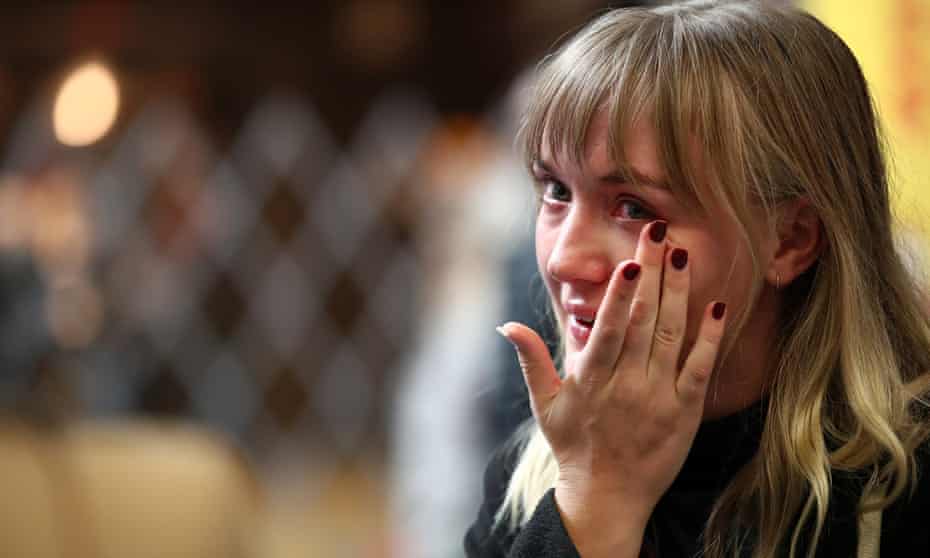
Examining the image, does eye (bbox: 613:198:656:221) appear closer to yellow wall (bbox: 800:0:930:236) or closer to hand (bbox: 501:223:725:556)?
hand (bbox: 501:223:725:556)

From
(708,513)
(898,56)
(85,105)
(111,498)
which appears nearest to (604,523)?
(708,513)

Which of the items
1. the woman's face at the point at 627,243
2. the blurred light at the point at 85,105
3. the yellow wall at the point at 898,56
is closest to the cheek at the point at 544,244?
the woman's face at the point at 627,243

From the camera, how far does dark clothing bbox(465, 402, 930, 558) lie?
616 millimetres

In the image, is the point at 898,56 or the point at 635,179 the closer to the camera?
the point at 635,179

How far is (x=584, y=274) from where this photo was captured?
0.64 meters

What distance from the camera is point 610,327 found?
62 centimetres

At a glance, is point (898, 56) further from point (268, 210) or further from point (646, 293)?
point (268, 210)

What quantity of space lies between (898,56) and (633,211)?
1.97 ft

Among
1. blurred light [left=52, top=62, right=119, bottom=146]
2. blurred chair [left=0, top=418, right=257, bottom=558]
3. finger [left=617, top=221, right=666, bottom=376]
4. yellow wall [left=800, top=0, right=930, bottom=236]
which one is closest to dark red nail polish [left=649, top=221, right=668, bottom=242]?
finger [left=617, top=221, right=666, bottom=376]

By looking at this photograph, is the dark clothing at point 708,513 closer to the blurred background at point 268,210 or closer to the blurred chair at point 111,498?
the blurred chair at point 111,498

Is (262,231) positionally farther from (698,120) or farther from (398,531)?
(698,120)

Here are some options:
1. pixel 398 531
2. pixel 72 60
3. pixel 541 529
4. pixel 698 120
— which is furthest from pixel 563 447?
pixel 72 60

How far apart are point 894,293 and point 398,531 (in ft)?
5.87

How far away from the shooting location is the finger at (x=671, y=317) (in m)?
0.62
